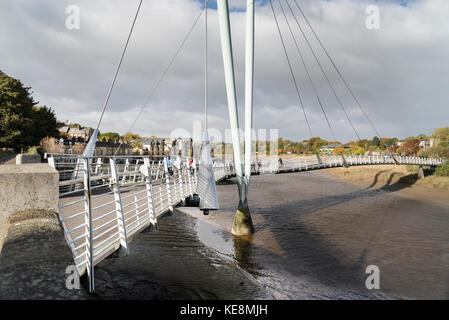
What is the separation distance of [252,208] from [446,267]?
1256cm

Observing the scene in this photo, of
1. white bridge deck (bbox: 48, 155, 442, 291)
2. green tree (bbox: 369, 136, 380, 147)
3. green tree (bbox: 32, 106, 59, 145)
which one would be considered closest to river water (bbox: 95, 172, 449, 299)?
white bridge deck (bbox: 48, 155, 442, 291)

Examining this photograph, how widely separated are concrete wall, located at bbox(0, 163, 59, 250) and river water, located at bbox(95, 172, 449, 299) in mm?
2618

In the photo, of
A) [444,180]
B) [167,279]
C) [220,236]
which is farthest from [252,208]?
[444,180]

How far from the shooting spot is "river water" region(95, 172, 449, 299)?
22.0ft

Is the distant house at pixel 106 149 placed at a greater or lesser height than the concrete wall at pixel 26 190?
greater

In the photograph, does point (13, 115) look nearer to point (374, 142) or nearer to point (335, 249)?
point (335, 249)

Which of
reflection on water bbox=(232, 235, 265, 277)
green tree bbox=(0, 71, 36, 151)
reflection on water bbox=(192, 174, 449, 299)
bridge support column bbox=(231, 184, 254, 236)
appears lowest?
reflection on water bbox=(192, 174, 449, 299)

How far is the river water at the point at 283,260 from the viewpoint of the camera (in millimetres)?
6711

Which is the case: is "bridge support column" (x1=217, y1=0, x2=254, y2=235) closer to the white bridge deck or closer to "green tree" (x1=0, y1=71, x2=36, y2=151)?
the white bridge deck

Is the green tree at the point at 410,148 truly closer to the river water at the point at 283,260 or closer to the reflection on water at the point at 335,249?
the reflection on water at the point at 335,249

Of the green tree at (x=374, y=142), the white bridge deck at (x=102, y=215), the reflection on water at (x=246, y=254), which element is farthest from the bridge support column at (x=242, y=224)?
the green tree at (x=374, y=142)

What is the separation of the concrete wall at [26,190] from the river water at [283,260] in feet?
8.59

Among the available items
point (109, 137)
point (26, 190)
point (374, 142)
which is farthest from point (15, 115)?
point (374, 142)

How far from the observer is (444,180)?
35781mm
